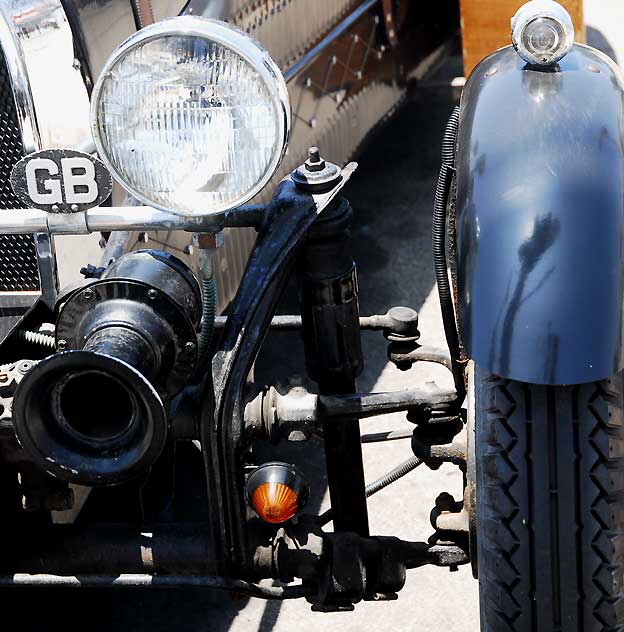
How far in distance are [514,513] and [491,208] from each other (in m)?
0.49

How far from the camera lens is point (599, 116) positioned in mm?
1915

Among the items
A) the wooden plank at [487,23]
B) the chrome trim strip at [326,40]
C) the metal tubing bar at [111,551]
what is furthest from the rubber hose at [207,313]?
the wooden plank at [487,23]

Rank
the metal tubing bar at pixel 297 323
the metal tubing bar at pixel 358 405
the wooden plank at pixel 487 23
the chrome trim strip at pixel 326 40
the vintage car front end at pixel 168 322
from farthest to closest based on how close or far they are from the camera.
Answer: the wooden plank at pixel 487 23, the chrome trim strip at pixel 326 40, the metal tubing bar at pixel 297 323, the metal tubing bar at pixel 358 405, the vintage car front end at pixel 168 322

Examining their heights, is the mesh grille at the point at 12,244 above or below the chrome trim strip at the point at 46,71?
below

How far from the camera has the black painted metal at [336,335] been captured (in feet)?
6.97

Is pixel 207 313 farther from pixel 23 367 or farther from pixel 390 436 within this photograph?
pixel 390 436

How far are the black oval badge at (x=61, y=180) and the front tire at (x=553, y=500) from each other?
729 mm

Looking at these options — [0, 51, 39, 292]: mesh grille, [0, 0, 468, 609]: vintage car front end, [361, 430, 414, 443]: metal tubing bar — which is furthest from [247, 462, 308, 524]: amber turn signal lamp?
[0, 51, 39, 292]: mesh grille

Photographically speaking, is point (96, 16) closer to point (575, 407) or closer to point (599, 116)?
point (599, 116)

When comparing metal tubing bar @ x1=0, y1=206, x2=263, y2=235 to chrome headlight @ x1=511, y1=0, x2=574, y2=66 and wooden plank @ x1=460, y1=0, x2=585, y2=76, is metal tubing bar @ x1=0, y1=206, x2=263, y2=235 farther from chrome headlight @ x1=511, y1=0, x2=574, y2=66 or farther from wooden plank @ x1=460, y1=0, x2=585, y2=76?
wooden plank @ x1=460, y1=0, x2=585, y2=76

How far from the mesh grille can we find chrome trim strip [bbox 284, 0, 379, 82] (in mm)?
1263

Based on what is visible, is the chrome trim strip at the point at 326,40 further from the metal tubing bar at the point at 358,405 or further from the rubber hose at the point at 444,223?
the metal tubing bar at the point at 358,405

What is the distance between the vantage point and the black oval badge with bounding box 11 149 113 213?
1.97 meters

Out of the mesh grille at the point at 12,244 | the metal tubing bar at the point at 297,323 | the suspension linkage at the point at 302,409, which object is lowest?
the metal tubing bar at the point at 297,323
